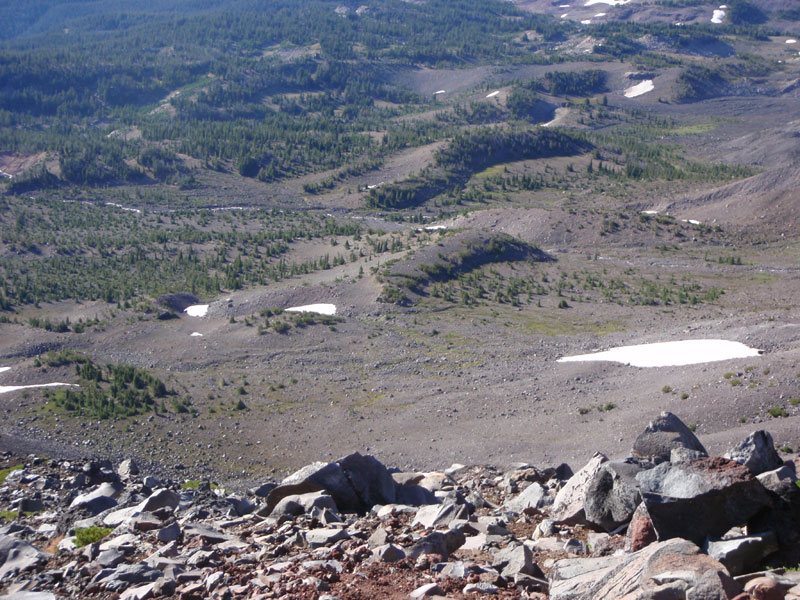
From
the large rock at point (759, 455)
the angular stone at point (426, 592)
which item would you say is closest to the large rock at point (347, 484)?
the angular stone at point (426, 592)

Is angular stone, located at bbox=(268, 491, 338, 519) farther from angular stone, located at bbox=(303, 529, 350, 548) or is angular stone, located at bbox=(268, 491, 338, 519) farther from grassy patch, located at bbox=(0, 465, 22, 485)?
grassy patch, located at bbox=(0, 465, 22, 485)

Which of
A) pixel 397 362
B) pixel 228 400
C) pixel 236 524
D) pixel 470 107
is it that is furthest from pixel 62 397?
pixel 470 107

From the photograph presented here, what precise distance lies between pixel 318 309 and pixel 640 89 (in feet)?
424

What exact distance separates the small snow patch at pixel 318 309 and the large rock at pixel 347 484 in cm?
3043

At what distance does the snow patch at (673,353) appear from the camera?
32562mm

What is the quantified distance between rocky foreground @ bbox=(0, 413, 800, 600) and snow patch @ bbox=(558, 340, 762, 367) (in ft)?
55.7

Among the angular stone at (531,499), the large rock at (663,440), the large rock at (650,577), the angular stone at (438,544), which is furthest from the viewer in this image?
the angular stone at (531,499)

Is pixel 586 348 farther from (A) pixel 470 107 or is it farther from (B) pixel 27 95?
(B) pixel 27 95

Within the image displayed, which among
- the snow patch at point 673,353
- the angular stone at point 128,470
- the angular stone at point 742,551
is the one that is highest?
the angular stone at point 742,551

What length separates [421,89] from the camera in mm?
172875

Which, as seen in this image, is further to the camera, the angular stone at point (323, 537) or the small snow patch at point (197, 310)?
the small snow patch at point (197, 310)

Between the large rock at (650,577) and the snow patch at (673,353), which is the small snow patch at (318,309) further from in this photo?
the large rock at (650,577)

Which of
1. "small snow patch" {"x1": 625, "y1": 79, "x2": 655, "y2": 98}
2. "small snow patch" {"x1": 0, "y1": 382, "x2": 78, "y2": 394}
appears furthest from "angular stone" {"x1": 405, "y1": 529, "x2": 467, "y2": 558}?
"small snow patch" {"x1": 625, "y1": 79, "x2": 655, "y2": 98}

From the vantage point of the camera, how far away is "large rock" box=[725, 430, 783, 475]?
13.2 metres
